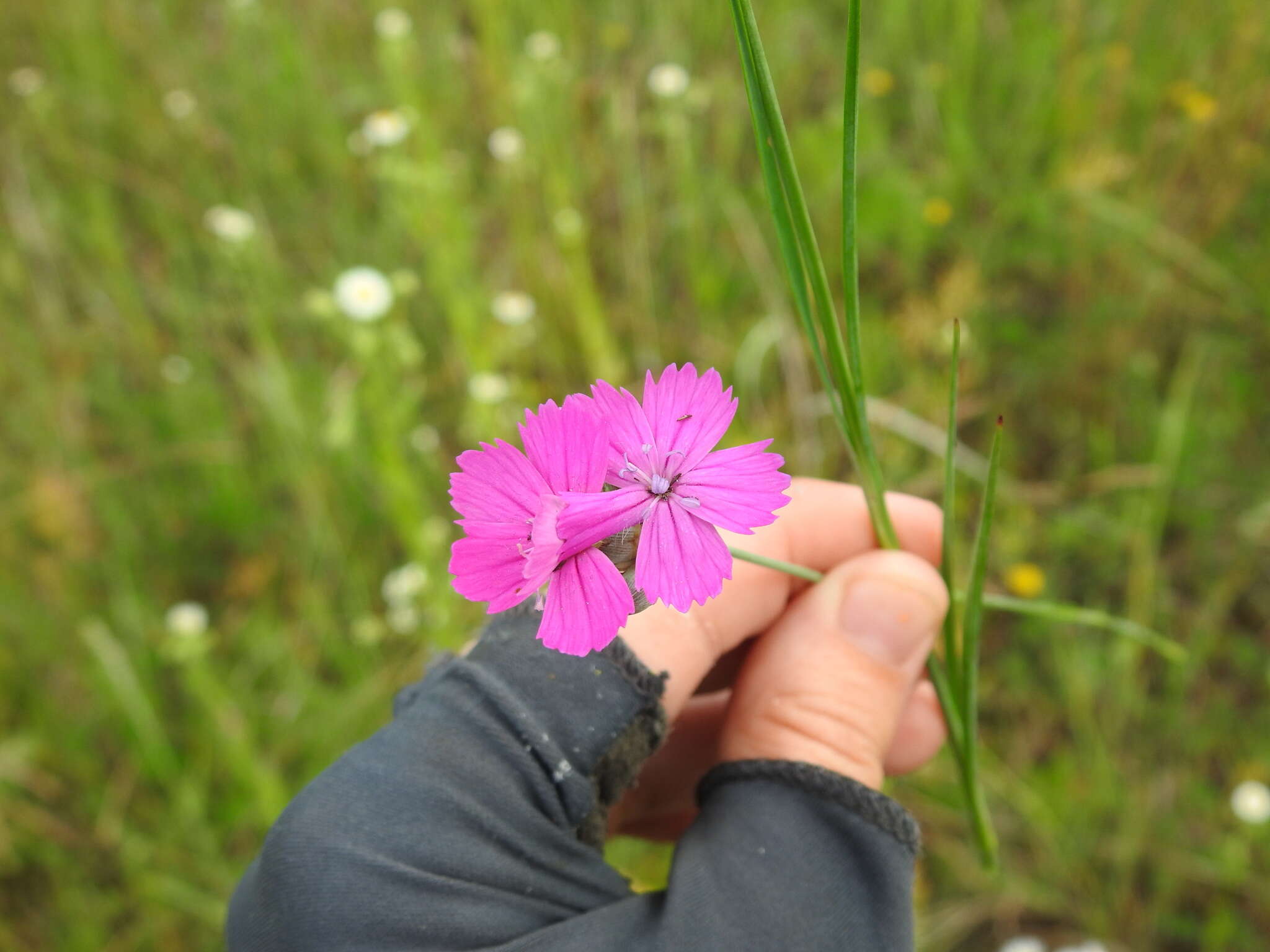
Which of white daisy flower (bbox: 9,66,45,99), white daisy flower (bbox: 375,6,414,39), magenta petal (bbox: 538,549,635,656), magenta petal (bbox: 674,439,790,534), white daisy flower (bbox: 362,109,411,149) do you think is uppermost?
white daisy flower (bbox: 375,6,414,39)

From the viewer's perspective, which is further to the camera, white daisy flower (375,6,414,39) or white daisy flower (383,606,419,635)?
white daisy flower (375,6,414,39)

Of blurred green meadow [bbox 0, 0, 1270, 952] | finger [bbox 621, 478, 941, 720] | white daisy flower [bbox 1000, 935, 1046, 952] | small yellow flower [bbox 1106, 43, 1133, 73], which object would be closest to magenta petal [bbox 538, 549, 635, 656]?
finger [bbox 621, 478, 941, 720]

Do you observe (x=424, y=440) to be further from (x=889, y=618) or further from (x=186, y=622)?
(x=889, y=618)

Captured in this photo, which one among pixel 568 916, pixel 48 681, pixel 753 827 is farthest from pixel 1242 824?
pixel 48 681

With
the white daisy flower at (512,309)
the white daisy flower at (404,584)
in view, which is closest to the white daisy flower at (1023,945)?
the white daisy flower at (404,584)

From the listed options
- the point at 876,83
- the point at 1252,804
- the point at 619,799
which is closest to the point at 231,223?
the point at 876,83

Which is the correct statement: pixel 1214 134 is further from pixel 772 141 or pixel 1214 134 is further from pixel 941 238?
pixel 772 141

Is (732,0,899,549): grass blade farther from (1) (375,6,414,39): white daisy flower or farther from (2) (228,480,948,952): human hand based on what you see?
(1) (375,6,414,39): white daisy flower
